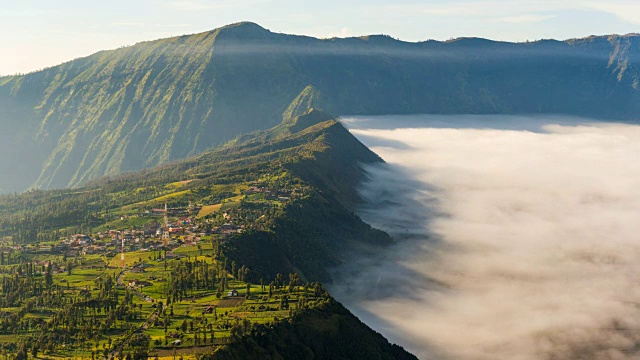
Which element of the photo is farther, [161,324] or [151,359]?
[161,324]

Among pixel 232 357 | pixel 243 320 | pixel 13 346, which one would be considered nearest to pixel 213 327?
pixel 243 320

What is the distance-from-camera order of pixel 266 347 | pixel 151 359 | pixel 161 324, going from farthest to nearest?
pixel 161 324 < pixel 266 347 < pixel 151 359

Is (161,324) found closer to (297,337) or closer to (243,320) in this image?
(243,320)

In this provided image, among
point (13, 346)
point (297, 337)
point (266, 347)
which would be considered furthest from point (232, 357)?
point (13, 346)

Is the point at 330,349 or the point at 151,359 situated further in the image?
the point at 330,349

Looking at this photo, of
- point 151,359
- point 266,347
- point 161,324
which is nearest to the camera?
point 151,359

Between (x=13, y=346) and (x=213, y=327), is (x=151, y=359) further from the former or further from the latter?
(x=13, y=346)

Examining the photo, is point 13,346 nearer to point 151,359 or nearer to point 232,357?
point 151,359
